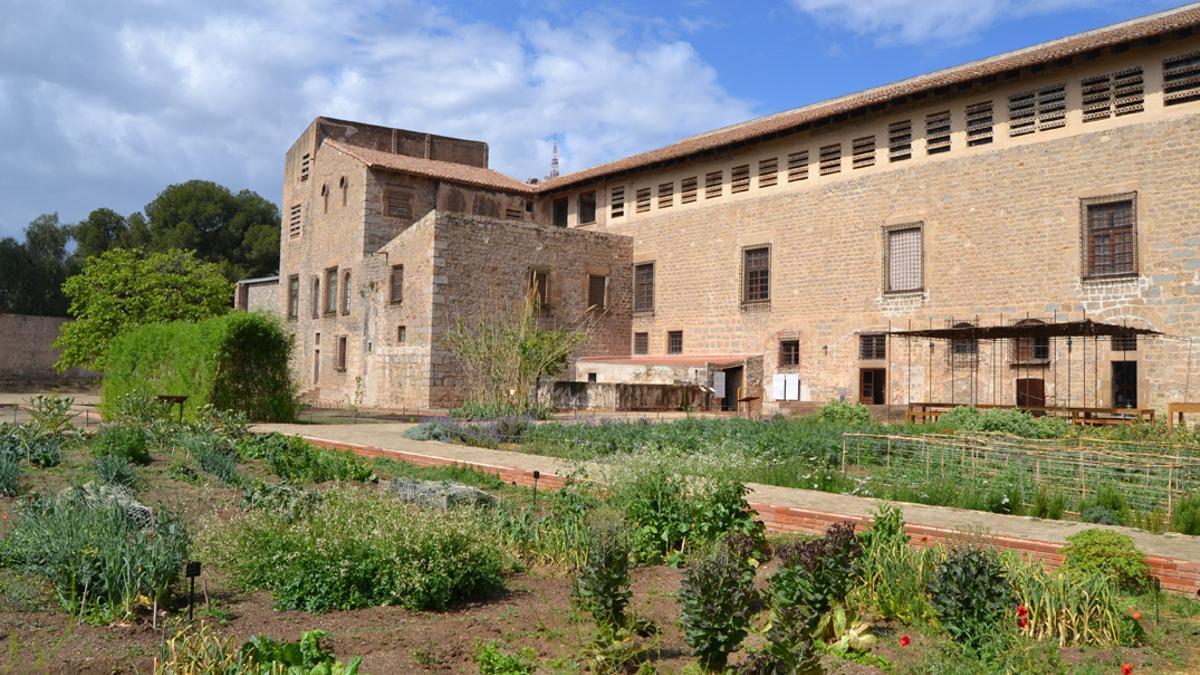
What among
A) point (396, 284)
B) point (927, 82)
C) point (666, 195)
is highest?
point (927, 82)

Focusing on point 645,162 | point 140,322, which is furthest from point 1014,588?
point 140,322

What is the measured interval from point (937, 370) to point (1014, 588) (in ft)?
59.0

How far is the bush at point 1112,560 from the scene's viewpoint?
561 centimetres

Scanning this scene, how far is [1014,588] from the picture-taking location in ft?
16.5

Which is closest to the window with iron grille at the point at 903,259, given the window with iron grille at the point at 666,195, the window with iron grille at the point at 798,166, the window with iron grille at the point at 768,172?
the window with iron grille at the point at 798,166

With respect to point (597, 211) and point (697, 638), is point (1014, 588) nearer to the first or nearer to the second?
point (697, 638)

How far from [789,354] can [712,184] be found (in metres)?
5.84

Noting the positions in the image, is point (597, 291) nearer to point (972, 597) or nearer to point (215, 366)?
point (215, 366)

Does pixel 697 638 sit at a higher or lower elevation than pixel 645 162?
lower

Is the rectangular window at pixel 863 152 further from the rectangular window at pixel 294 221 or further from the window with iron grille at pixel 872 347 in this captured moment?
the rectangular window at pixel 294 221

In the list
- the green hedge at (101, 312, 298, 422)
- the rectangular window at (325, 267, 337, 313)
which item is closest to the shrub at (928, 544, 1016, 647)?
the green hedge at (101, 312, 298, 422)

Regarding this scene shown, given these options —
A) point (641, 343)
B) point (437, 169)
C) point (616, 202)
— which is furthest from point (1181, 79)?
point (437, 169)

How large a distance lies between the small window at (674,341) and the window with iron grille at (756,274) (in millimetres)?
2891

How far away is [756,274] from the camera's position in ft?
86.6
